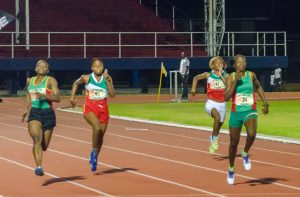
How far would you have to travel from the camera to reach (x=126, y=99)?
153 feet

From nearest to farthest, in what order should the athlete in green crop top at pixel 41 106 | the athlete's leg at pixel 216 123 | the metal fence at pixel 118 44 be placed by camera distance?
the athlete in green crop top at pixel 41 106 < the athlete's leg at pixel 216 123 < the metal fence at pixel 118 44

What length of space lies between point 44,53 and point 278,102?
13277 millimetres

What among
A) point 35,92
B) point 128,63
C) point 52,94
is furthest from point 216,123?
point 128,63

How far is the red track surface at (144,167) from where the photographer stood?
14703 millimetres

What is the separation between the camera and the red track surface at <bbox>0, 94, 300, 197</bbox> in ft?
48.2

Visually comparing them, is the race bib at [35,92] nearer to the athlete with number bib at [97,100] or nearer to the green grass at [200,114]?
the athlete with number bib at [97,100]

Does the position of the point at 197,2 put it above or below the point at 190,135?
above

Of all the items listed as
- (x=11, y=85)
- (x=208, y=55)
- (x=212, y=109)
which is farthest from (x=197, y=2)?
(x=212, y=109)

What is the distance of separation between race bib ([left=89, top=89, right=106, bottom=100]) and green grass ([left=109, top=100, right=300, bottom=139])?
897cm

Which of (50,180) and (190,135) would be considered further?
(190,135)

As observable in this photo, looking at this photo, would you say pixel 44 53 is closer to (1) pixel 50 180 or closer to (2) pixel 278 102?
(2) pixel 278 102

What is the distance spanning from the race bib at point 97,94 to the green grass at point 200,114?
29.4ft

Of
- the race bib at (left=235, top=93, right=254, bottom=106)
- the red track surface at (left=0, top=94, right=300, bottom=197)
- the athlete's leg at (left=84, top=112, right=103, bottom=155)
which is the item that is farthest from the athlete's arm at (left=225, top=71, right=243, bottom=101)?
the athlete's leg at (left=84, top=112, right=103, bottom=155)

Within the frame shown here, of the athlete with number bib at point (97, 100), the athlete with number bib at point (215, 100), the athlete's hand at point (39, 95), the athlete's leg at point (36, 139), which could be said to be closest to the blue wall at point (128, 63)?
the athlete with number bib at point (215, 100)
